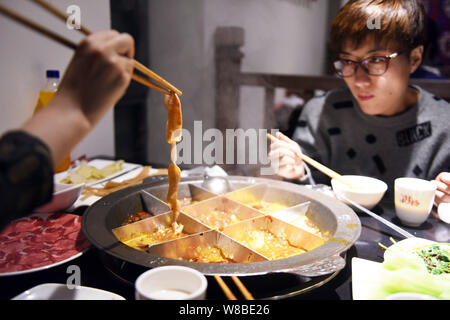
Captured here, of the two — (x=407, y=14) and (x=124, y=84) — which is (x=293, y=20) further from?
(x=124, y=84)

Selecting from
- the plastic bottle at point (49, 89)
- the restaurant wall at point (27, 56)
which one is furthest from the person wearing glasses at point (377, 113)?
the restaurant wall at point (27, 56)

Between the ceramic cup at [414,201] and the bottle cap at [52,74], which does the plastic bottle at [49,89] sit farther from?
the ceramic cup at [414,201]

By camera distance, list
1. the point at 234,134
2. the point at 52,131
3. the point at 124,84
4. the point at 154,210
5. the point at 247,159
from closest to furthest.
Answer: the point at 52,131
the point at 124,84
the point at 154,210
the point at 247,159
the point at 234,134

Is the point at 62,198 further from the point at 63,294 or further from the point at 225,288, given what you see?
the point at 225,288

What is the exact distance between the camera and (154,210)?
1.69 meters

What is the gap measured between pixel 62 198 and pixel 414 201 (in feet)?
5.15

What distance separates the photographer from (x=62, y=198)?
1579mm

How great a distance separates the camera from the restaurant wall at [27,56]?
1.98 m

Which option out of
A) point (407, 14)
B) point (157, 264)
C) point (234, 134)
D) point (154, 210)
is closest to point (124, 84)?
point (157, 264)

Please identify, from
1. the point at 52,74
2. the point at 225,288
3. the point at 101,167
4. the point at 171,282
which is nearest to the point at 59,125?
the point at 171,282

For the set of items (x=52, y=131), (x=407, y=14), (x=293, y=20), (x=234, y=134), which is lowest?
(x=234, y=134)

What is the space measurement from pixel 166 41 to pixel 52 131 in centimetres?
385

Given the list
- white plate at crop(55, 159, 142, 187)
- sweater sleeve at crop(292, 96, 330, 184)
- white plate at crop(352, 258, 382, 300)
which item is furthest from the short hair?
white plate at crop(55, 159, 142, 187)

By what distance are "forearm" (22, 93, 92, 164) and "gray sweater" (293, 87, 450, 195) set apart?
1.77 metres
